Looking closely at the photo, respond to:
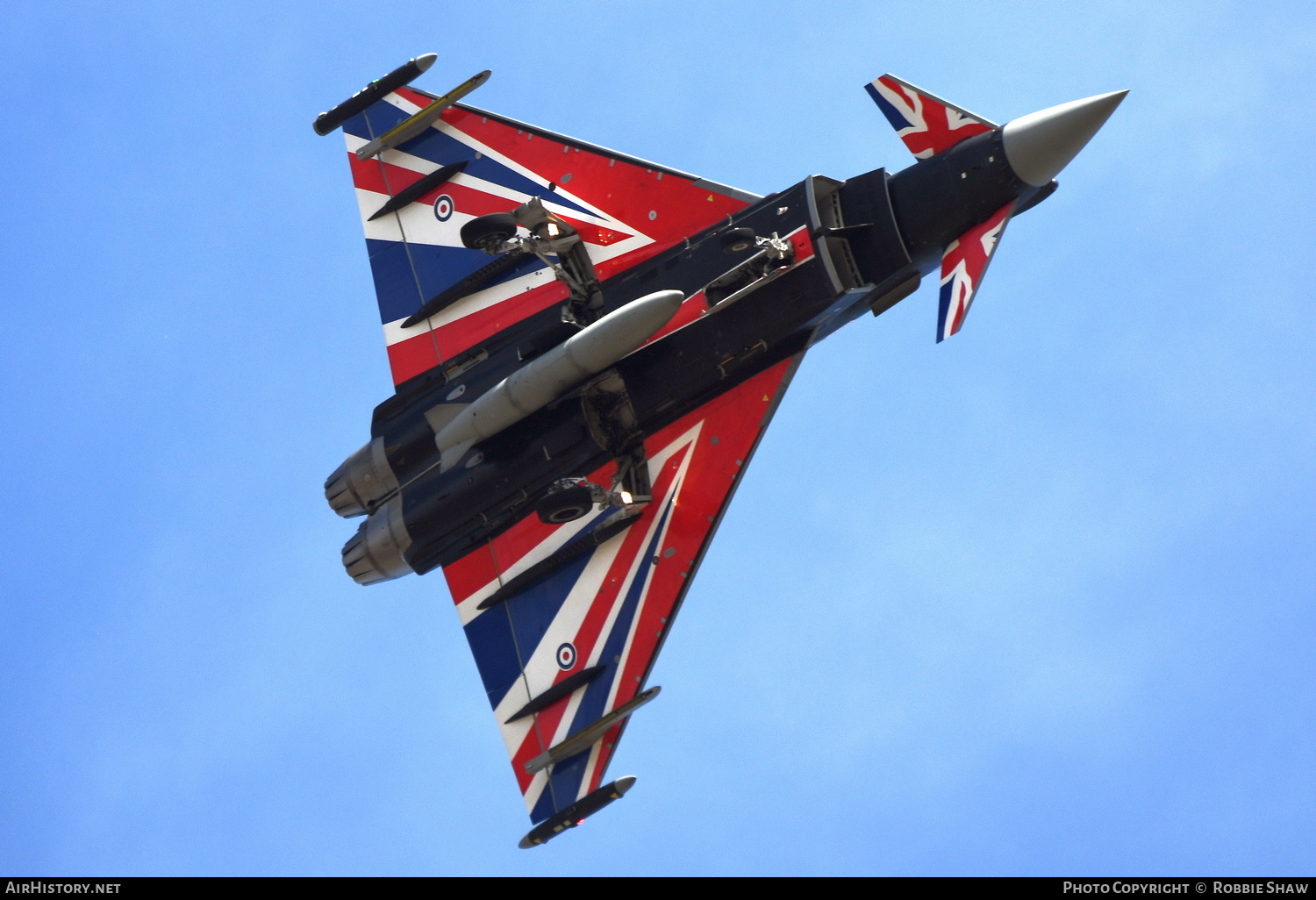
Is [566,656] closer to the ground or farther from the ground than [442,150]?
closer to the ground

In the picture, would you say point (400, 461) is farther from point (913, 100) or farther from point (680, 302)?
point (913, 100)

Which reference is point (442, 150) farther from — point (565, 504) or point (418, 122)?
point (565, 504)

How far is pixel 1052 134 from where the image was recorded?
24750 mm

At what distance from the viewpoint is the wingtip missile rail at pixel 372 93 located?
31.9m

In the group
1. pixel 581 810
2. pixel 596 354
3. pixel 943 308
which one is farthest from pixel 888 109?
pixel 581 810

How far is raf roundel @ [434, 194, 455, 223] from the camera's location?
31297mm

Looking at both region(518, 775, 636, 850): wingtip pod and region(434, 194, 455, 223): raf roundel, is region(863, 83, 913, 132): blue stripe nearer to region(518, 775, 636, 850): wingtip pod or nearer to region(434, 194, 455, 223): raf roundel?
region(434, 194, 455, 223): raf roundel

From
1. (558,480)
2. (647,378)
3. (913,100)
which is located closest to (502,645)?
(558,480)

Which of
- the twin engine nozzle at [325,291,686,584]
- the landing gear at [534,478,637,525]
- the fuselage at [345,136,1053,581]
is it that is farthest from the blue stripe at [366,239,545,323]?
the landing gear at [534,478,637,525]

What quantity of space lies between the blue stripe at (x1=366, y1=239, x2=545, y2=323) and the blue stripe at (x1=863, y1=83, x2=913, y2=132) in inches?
354

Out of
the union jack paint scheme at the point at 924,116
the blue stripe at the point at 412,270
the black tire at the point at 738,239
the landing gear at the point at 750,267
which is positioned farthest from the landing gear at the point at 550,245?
the union jack paint scheme at the point at 924,116

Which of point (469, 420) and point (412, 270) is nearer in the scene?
point (469, 420)

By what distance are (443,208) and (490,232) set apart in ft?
19.9
